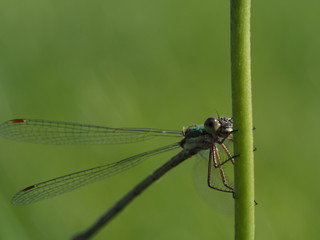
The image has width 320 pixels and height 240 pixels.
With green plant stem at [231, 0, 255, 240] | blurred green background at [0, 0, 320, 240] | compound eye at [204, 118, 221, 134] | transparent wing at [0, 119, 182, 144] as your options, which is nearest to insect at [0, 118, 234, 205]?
transparent wing at [0, 119, 182, 144]

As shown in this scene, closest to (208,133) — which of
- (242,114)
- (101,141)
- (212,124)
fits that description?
(212,124)

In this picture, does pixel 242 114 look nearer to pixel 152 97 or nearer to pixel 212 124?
pixel 212 124

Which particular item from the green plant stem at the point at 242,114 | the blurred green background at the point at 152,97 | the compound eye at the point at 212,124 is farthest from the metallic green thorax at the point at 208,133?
the green plant stem at the point at 242,114

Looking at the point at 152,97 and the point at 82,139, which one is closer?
the point at 82,139

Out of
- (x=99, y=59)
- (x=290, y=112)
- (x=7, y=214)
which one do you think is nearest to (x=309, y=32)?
(x=290, y=112)

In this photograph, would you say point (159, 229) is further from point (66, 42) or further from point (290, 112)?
point (66, 42)

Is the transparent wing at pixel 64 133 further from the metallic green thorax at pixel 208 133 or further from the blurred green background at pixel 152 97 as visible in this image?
the blurred green background at pixel 152 97

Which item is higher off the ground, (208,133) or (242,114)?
(242,114)
